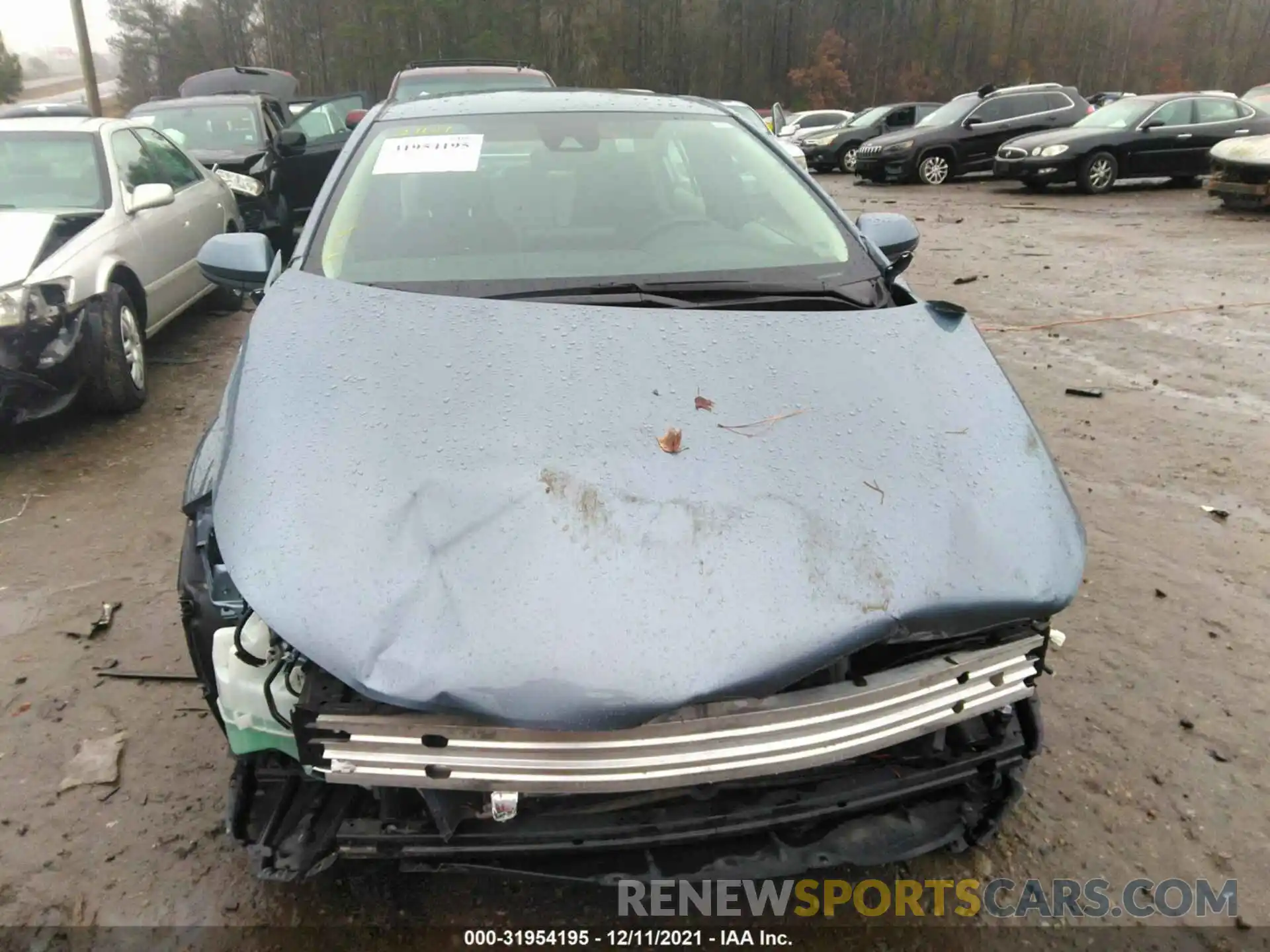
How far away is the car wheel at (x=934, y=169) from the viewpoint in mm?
16203

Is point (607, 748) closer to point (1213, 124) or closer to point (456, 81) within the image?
point (456, 81)

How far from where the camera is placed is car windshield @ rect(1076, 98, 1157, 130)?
13.6 metres

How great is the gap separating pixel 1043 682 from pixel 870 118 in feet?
67.9

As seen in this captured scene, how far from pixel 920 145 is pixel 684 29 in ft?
134

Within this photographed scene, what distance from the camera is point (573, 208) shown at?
2.82 metres

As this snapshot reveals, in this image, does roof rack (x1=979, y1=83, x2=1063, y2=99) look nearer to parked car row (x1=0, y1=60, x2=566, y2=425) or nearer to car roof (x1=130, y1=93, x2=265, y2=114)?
parked car row (x1=0, y1=60, x2=566, y2=425)

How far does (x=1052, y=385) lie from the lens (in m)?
5.31

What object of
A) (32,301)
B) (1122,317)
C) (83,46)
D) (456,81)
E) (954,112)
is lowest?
(1122,317)

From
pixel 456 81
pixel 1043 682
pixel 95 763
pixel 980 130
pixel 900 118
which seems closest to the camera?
pixel 95 763

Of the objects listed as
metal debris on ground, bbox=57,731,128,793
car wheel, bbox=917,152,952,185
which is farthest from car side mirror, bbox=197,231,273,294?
car wheel, bbox=917,152,952,185

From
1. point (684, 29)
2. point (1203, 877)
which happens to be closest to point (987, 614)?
point (1203, 877)

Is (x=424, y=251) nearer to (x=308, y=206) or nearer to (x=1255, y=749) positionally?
(x=1255, y=749)

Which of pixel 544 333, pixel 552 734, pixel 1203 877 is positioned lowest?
pixel 1203 877

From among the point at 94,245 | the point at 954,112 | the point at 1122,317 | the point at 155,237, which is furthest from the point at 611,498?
the point at 954,112
